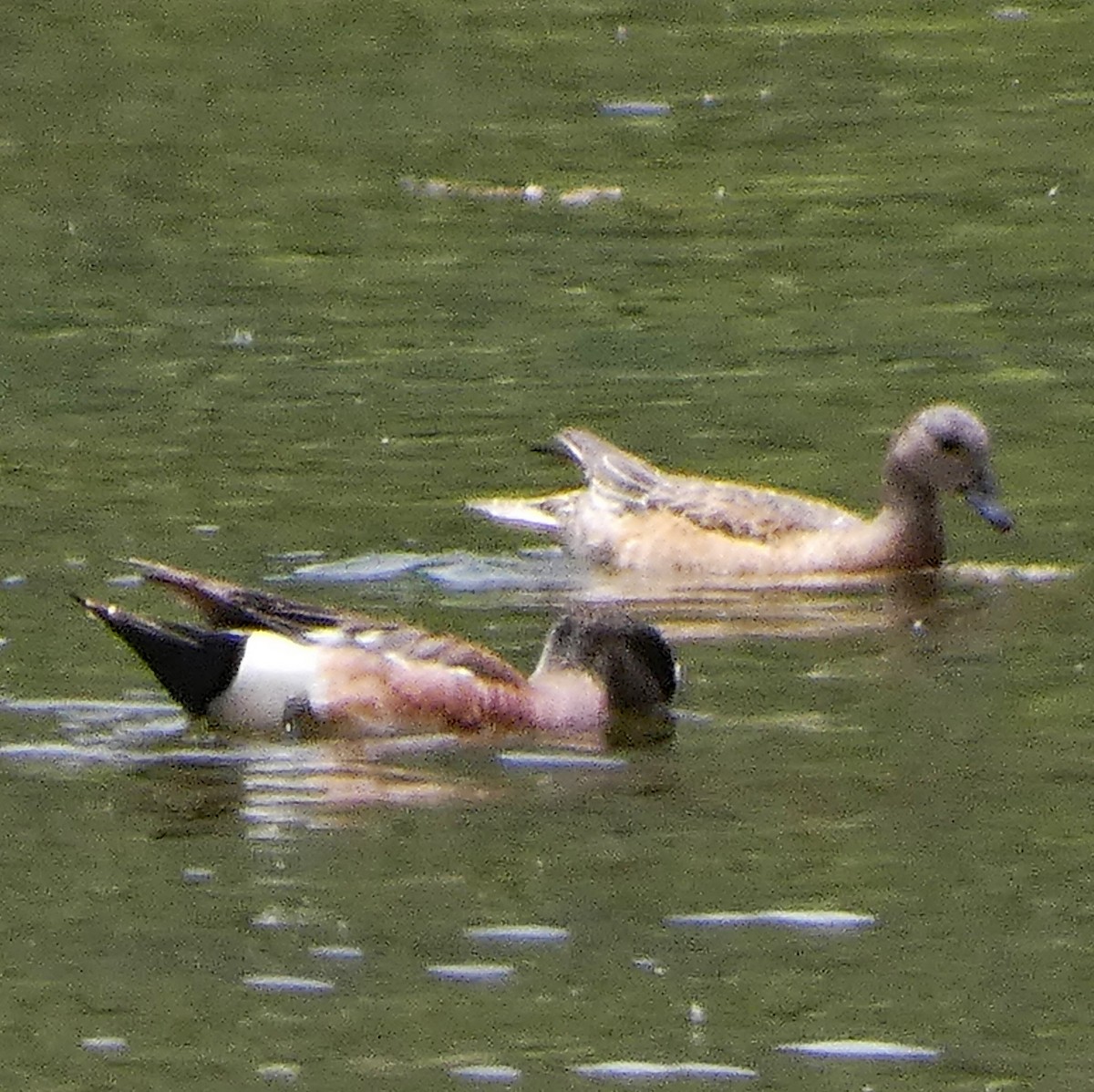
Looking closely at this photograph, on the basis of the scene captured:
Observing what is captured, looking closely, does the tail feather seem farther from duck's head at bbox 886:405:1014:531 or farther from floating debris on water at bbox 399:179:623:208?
floating debris on water at bbox 399:179:623:208

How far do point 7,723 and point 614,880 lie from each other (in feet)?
7.79

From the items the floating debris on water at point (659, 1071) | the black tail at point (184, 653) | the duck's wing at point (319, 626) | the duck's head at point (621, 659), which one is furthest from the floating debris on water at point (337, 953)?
the duck's head at point (621, 659)

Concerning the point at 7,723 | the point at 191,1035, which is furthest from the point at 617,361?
the point at 191,1035

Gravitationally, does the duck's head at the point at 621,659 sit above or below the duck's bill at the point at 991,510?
below

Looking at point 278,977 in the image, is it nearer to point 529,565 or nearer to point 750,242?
point 529,565

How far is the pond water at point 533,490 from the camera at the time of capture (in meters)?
8.54

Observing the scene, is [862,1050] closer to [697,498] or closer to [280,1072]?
[280,1072]

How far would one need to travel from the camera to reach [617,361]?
52.7ft

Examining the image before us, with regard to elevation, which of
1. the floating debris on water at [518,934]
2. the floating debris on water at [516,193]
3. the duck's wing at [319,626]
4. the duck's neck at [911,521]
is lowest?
the floating debris on water at [518,934]

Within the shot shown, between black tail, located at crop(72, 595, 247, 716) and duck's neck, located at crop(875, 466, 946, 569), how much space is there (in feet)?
11.5

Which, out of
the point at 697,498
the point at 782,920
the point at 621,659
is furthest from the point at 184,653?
the point at 697,498

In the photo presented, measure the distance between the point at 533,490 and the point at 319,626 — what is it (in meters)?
3.38

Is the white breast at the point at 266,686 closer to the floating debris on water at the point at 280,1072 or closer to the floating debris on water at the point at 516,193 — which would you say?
the floating debris on water at the point at 280,1072

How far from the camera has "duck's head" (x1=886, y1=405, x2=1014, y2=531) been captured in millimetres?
13633
